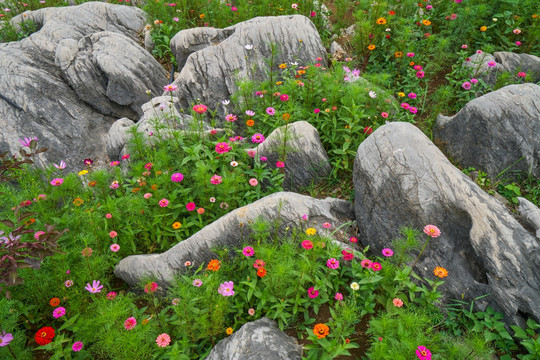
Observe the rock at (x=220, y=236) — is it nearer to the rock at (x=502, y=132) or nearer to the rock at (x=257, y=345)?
the rock at (x=257, y=345)

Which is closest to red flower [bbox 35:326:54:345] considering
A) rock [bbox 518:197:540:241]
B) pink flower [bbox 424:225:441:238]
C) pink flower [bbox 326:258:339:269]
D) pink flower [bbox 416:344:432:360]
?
pink flower [bbox 326:258:339:269]

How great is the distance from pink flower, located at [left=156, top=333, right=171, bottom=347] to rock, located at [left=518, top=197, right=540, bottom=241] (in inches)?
131

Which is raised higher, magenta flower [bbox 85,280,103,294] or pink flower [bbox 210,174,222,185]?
pink flower [bbox 210,174,222,185]

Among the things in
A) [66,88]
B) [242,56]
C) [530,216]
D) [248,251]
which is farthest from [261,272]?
[66,88]

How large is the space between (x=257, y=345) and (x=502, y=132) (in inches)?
141

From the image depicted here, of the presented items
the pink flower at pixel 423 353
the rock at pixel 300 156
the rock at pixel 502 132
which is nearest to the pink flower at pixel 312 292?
the pink flower at pixel 423 353

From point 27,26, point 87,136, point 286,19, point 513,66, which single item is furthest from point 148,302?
point 27,26

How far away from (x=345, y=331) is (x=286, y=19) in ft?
16.6

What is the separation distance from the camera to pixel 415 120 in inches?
192

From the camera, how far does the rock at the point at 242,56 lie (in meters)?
5.55

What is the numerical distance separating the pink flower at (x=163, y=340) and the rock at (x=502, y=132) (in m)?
3.76

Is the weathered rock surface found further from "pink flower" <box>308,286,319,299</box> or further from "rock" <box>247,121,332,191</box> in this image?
"pink flower" <box>308,286,319,299</box>

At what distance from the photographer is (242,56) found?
5734 mm

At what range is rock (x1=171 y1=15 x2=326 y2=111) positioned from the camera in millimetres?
5551
